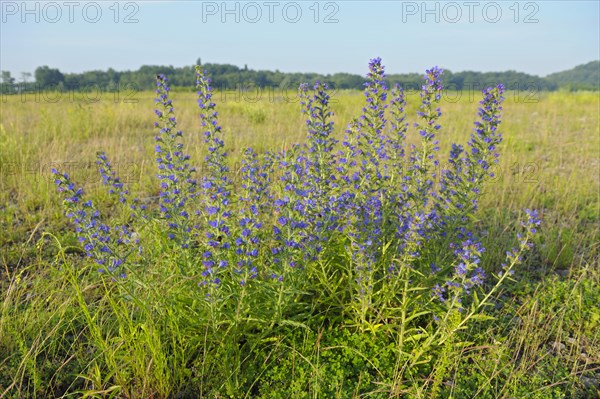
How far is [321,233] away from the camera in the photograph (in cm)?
255

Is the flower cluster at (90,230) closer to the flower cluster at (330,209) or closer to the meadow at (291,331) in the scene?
the flower cluster at (330,209)

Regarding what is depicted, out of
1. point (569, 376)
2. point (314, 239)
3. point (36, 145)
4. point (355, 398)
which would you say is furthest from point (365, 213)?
point (36, 145)

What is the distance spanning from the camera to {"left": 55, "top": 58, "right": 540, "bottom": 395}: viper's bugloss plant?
7.63 ft

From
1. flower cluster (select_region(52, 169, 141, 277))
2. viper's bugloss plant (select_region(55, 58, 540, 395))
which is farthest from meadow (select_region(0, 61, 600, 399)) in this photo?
flower cluster (select_region(52, 169, 141, 277))

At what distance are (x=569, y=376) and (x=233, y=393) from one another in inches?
82.5

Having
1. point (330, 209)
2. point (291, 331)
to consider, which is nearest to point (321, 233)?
point (330, 209)

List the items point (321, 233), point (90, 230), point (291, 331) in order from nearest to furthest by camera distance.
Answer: point (90, 230) < point (321, 233) < point (291, 331)

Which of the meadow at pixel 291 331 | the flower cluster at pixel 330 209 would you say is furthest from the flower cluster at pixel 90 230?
the meadow at pixel 291 331

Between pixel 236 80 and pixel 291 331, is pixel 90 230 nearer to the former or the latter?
pixel 291 331

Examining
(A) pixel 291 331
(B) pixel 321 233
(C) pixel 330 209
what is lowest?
(A) pixel 291 331

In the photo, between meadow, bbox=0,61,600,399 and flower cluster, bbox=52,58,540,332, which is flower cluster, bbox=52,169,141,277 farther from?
meadow, bbox=0,61,600,399

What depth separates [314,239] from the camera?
254cm

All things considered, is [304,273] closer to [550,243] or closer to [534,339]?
[534,339]

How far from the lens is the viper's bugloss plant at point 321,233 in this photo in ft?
7.63
